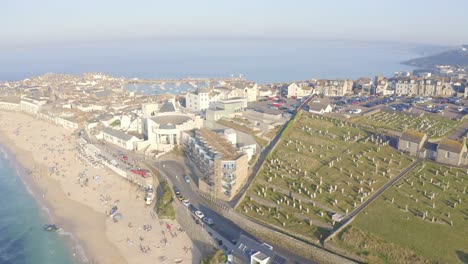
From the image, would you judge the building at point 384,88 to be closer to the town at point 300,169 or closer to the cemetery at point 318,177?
the town at point 300,169

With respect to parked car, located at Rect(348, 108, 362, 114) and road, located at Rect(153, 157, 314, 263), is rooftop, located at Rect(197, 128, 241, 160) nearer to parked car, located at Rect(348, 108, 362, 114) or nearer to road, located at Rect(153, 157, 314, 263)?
road, located at Rect(153, 157, 314, 263)

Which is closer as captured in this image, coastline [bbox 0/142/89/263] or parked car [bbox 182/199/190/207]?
coastline [bbox 0/142/89/263]

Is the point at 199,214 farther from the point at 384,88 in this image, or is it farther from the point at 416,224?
the point at 384,88

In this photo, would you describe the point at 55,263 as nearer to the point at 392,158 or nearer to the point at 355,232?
the point at 355,232

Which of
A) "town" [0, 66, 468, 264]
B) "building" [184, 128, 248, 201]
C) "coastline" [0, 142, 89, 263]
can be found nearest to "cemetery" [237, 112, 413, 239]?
"town" [0, 66, 468, 264]

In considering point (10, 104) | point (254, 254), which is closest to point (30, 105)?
point (10, 104)

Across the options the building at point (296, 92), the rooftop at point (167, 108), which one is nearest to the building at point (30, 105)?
the rooftop at point (167, 108)
